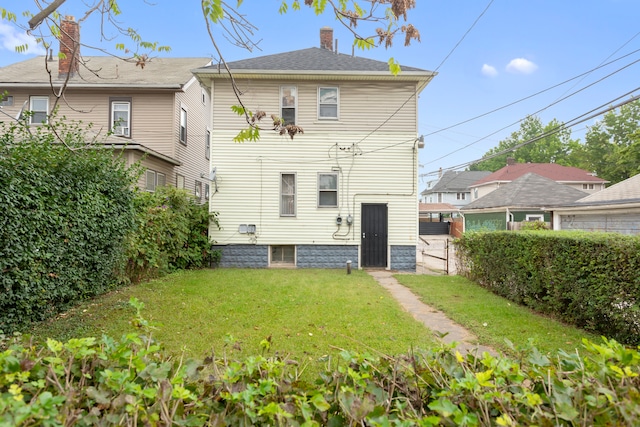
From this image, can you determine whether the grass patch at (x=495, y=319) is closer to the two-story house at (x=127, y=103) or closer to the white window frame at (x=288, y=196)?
the white window frame at (x=288, y=196)

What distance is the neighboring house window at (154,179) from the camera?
518 inches

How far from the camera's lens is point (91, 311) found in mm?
5543

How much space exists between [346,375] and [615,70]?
8.74 m

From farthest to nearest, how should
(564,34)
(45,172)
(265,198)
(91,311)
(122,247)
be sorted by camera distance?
(265,198)
(564,34)
(122,247)
(91,311)
(45,172)

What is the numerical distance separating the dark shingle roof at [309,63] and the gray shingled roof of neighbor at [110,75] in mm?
3971

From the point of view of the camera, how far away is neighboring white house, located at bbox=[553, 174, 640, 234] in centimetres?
1286

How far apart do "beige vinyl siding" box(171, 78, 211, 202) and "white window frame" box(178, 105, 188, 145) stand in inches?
6.0

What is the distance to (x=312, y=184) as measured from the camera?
11.4 meters

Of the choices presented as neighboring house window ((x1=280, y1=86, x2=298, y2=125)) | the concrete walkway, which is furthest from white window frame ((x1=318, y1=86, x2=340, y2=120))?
the concrete walkway

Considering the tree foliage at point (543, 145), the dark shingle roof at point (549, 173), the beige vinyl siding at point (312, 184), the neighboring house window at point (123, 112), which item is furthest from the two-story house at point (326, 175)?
the tree foliage at point (543, 145)

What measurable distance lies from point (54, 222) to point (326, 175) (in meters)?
7.76

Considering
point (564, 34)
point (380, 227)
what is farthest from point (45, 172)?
point (564, 34)

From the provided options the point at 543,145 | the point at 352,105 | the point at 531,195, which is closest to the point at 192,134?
the point at 352,105

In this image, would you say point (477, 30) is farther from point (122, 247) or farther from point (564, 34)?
point (122, 247)
